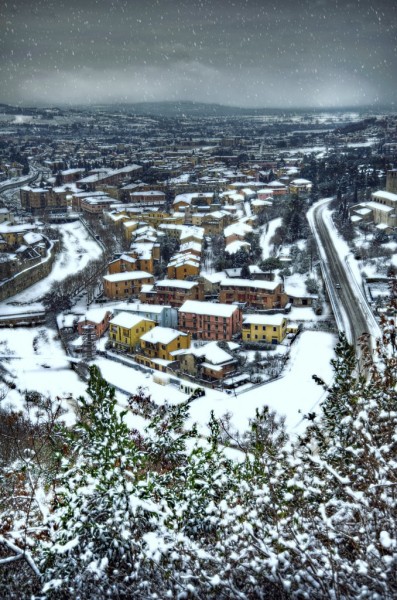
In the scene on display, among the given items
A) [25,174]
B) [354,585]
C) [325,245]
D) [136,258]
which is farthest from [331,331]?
[25,174]

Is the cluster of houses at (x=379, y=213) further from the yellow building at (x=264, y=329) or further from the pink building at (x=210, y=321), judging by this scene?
the pink building at (x=210, y=321)

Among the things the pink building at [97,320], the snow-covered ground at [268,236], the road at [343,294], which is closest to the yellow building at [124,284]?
the pink building at [97,320]

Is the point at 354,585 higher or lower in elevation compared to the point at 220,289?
higher

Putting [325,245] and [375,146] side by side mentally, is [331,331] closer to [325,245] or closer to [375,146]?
[325,245]

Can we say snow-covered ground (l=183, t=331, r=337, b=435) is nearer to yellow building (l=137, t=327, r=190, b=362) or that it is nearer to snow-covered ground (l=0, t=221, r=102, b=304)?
yellow building (l=137, t=327, r=190, b=362)

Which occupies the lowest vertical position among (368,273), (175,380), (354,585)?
(175,380)

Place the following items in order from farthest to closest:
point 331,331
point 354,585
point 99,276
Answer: point 99,276 → point 331,331 → point 354,585

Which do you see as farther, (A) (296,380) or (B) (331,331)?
(B) (331,331)
